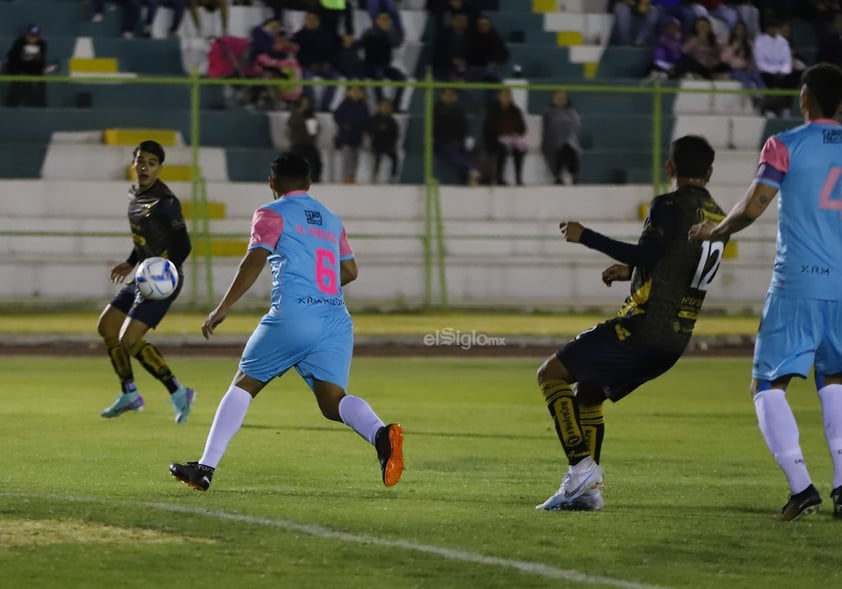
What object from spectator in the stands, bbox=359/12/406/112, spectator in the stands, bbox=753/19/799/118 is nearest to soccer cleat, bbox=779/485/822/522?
spectator in the stands, bbox=359/12/406/112

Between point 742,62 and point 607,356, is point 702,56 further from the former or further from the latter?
point 607,356

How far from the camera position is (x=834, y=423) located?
354 inches

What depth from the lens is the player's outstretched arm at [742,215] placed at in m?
8.55

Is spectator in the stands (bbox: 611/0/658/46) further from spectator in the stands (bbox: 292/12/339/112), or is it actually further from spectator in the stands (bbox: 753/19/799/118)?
spectator in the stands (bbox: 292/12/339/112)

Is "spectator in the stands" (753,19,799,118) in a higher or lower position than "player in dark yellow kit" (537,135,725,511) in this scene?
lower

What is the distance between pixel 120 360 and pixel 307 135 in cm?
1217

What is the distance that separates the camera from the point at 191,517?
8586mm

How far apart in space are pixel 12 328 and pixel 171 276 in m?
10.6

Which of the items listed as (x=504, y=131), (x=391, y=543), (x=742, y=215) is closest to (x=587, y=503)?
(x=391, y=543)

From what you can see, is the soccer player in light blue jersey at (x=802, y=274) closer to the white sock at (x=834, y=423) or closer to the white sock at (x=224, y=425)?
the white sock at (x=834, y=423)

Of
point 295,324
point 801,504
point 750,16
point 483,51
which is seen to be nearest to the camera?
point 801,504

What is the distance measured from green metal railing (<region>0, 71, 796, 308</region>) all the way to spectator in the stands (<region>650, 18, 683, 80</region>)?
8.32 ft

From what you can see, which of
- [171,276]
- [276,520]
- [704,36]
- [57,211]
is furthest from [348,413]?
[704,36]

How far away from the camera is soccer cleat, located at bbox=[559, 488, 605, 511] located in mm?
9172
